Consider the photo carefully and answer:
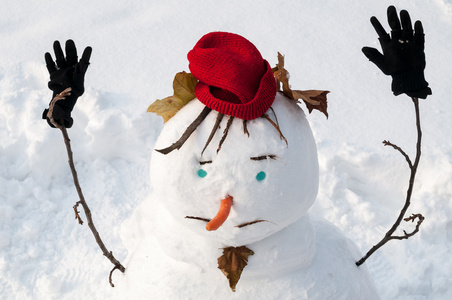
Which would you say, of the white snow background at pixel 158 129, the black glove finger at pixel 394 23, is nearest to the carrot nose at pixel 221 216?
the black glove finger at pixel 394 23

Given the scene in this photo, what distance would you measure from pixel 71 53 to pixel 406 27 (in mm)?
690

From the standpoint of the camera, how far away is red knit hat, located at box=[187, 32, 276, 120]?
103cm

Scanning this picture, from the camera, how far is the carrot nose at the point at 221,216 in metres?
1.02

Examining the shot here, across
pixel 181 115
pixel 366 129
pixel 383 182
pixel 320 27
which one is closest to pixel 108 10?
pixel 320 27

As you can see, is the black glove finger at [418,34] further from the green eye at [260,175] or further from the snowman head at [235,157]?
the green eye at [260,175]

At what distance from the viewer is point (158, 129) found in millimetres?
2299

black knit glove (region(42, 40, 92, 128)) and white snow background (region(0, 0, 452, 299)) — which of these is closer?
black knit glove (region(42, 40, 92, 128))

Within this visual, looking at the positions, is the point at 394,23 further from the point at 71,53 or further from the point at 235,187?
the point at 71,53

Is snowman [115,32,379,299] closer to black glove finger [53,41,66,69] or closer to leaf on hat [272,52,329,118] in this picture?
leaf on hat [272,52,329,118]

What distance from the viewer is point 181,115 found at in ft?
3.65

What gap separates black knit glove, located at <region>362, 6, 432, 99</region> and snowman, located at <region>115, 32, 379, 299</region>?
209 millimetres

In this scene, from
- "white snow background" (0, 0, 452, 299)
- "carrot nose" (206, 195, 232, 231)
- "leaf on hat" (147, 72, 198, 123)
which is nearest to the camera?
"carrot nose" (206, 195, 232, 231)

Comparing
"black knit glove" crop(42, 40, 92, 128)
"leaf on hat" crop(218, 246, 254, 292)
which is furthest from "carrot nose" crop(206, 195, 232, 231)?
"black knit glove" crop(42, 40, 92, 128)

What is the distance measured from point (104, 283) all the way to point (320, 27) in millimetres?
1655
